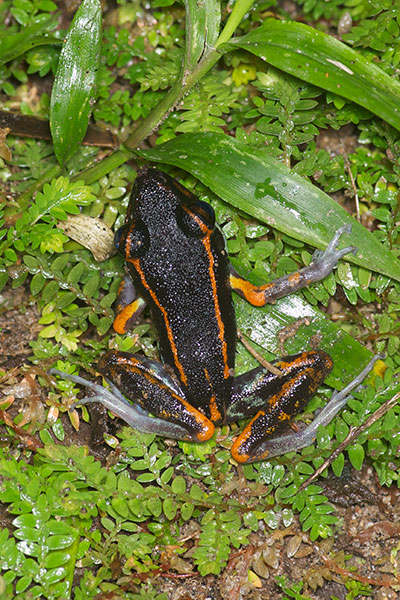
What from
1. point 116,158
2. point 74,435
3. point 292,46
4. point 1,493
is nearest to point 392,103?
point 292,46

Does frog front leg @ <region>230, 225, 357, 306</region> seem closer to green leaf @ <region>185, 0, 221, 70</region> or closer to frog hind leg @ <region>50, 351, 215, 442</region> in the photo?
frog hind leg @ <region>50, 351, 215, 442</region>

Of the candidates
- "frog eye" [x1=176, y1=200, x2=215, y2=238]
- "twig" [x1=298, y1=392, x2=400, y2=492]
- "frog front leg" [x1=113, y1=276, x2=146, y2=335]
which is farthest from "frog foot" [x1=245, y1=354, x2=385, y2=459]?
"frog eye" [x1=176, y1=200, x2=215, y2=238]

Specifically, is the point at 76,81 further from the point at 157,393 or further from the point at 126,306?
the point at 157,393

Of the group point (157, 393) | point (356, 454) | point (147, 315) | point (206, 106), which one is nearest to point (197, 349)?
point (157, 393)

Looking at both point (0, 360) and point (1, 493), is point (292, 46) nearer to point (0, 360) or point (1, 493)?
point (0, 360)

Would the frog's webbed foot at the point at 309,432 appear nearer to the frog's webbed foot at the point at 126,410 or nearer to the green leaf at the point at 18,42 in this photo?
the frog's webbed foot at the point at 126,410

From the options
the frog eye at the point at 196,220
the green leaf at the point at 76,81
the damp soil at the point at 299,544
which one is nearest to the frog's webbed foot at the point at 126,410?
the damp soil at the point at 299,544
